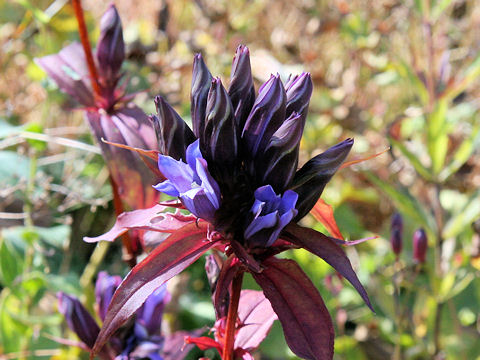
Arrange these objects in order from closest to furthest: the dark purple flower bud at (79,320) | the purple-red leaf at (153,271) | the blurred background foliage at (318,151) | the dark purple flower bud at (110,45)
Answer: the purple-red leaf at (153,271) → the dark purple flower bud at (79,320) → the dark purple flower bud at (110,45) → the blurred background foliage at (318,151)

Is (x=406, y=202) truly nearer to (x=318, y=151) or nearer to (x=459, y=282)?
(x=459, y=282)

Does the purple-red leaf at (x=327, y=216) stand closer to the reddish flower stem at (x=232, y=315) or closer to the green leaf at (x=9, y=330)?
the reddish flower stem at (x=232, y=315)

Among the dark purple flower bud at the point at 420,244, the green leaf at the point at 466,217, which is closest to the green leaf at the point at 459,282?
the green leaf at the point at 466,217

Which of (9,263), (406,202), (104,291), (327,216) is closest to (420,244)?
(406,202)

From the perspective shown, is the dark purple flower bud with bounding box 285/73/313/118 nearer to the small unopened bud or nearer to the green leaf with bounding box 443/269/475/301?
the small unopened bud

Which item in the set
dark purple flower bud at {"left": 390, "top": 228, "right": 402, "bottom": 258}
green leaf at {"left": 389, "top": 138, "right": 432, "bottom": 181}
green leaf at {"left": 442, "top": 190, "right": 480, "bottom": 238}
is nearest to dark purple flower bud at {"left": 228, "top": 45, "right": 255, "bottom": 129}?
dark purple flower bud at {"left": 390, "top": 228, "right": 402, "bottom": 258}

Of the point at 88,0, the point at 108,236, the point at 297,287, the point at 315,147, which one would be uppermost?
the point at 88,0

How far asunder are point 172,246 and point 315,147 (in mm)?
1585

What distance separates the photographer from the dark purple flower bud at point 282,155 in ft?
1.77

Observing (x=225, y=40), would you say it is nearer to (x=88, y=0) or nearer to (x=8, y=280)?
(x=88, y=0)

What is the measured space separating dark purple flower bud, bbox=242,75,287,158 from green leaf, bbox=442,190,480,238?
36.6 inches

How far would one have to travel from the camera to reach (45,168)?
166 centimetres

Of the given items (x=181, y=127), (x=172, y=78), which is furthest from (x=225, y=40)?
(x=181, y=127)

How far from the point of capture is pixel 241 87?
0.61 m
